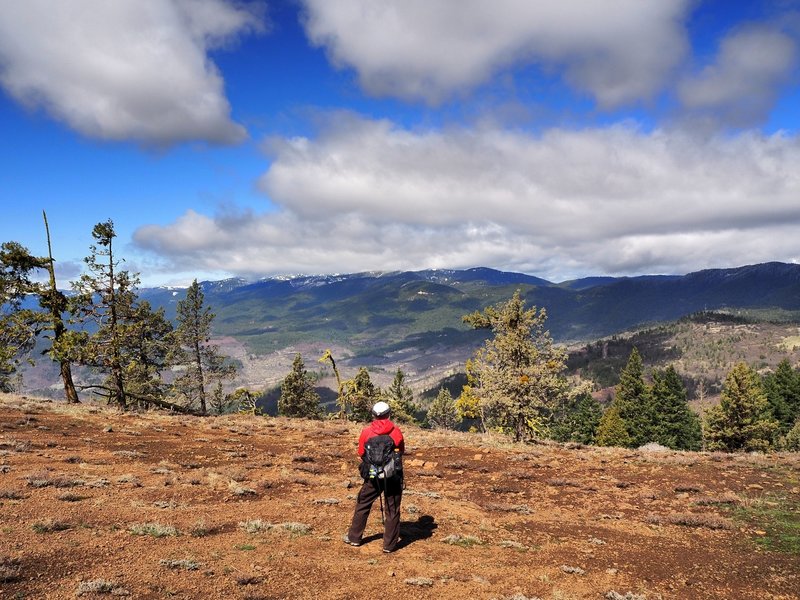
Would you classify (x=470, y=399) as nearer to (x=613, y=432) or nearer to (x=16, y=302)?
(x=16, y=302)

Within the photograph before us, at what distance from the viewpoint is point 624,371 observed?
80.2 m

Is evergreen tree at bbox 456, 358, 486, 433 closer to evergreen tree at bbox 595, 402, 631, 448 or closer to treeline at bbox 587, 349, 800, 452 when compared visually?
treeline at bbox 587, 349, 800, 452

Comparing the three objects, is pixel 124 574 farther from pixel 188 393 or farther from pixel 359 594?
pixel 188 393

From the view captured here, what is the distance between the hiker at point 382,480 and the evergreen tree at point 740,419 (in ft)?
212

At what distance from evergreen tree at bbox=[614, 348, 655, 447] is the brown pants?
7107 centimetres

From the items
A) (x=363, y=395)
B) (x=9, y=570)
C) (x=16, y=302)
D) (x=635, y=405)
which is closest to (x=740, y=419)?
(x=635, y=405)

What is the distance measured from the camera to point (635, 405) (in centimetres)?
7512

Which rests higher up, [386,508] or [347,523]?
[386,508]

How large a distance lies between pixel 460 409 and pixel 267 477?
27.4 m

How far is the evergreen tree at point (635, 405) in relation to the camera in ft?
239

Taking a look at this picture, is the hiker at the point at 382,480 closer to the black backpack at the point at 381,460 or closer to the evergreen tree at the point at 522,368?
the black backpack at the point at 381,460

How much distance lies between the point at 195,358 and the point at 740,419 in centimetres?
6658

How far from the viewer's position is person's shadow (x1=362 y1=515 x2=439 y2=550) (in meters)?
11.5

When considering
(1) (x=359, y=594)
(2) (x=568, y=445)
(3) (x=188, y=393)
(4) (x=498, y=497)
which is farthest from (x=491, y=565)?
(3) (x=188, y=393)
